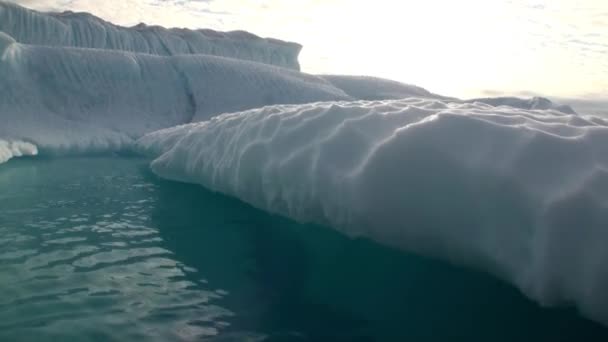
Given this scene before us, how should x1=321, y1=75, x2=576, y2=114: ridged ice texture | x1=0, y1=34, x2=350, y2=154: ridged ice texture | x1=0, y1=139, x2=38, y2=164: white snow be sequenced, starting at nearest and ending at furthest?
x1=0, y1=139, x2=38, y2=164: white snow < x1=0, y1=34, x2=350, y2=154: ridged ice texture < x1=321, y1=75, x2=576, y2=114: ridged ice texture

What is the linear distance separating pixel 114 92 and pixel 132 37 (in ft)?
13.3

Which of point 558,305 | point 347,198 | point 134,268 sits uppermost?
point 347,198

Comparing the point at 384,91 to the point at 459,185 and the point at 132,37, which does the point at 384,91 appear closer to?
the point at 132,37

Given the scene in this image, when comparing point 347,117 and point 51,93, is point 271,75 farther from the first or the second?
point 347,117

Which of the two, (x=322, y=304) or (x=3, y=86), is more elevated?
(x=3, y=86)

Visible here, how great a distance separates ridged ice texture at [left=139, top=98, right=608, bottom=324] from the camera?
7.14 ft

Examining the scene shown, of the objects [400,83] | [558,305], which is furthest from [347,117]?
[400,83]

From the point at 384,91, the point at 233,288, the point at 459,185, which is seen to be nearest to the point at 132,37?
the point at 384,91

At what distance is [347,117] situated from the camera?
362cm

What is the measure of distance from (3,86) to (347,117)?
702cm

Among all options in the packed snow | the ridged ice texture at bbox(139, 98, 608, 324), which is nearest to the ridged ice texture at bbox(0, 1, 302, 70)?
the packed snow

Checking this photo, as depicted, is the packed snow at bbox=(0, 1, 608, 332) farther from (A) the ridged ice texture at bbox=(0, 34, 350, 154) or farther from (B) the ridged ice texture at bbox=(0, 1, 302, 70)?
(B) the ridged ice texture at bbox=(0, 1, 302, 70)

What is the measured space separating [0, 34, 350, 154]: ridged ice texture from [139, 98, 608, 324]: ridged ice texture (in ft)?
17.7

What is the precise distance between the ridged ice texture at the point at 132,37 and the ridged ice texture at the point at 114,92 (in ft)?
6.63
